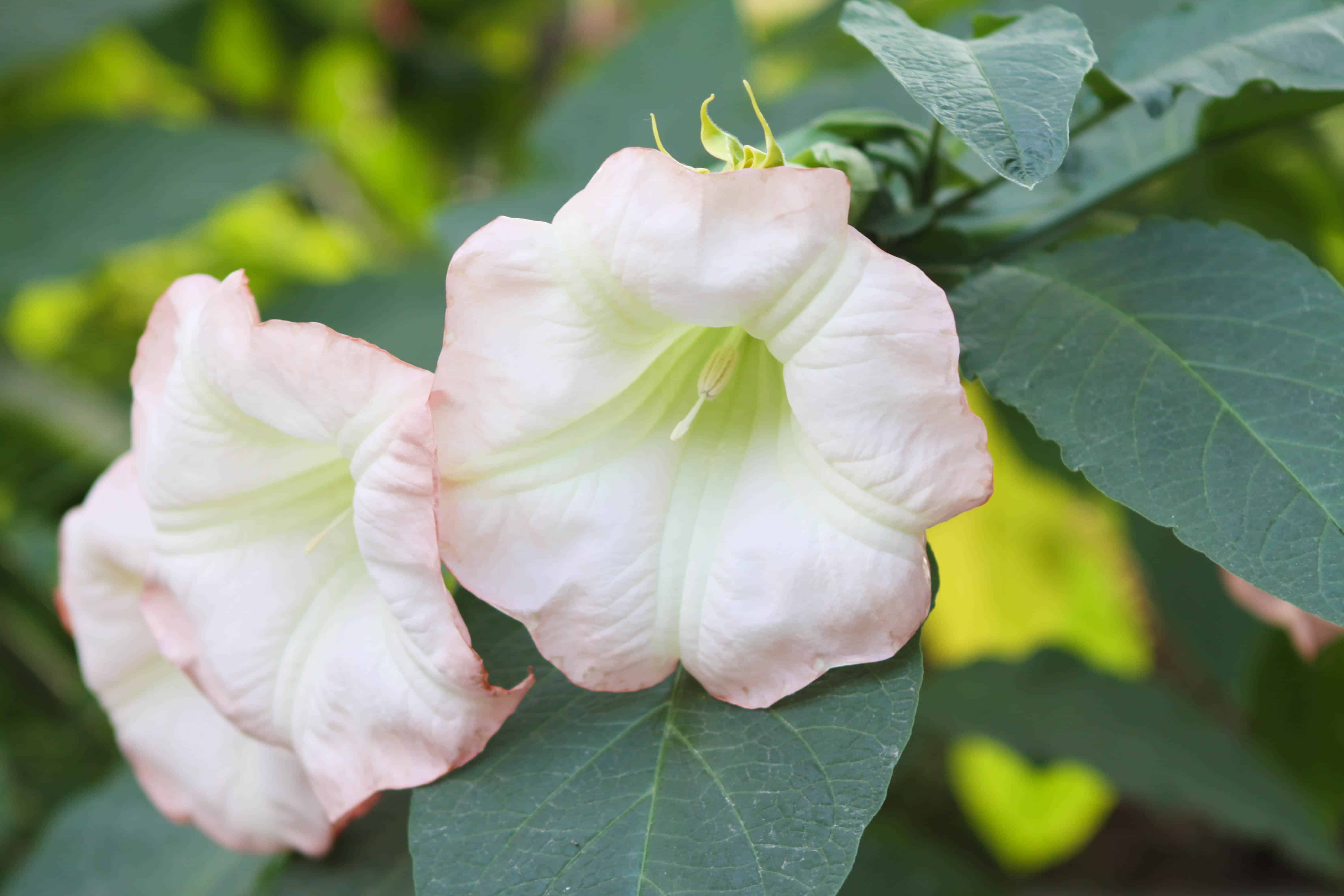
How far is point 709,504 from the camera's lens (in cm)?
48

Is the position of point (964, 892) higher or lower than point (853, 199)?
lower

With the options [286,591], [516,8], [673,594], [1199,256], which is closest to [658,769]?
[673,594]

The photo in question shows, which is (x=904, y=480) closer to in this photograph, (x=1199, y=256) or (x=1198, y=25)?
(x=1199, y=256)

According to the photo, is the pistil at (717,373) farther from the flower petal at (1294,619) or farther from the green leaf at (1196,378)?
the flower petal at (1294,619)

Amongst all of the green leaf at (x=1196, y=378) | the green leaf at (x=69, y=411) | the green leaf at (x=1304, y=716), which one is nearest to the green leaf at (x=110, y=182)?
→ the green leaf at (x=69, y=411)

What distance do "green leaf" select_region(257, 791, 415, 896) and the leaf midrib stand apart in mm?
468

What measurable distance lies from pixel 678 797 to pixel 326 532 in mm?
209

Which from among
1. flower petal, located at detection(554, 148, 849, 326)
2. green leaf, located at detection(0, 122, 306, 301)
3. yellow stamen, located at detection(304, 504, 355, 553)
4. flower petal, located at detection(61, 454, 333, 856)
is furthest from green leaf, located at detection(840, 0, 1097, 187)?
green leaf, located at detection(0, 122, 306, 301)

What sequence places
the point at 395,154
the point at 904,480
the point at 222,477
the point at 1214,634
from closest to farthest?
the point at 904,480 → the point at 222,477 → the point at 1214,634 → the point at 395,154

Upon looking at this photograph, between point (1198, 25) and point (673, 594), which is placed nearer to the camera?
point (673, 594)

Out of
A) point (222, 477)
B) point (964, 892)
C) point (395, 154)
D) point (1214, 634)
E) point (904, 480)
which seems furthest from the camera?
point (395, 154)

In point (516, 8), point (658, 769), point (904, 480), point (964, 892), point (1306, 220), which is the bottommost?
point (964, 892)

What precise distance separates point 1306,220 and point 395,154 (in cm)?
134

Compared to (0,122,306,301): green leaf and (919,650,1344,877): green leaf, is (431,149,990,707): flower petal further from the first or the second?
(0,122,306,301): green leaf
